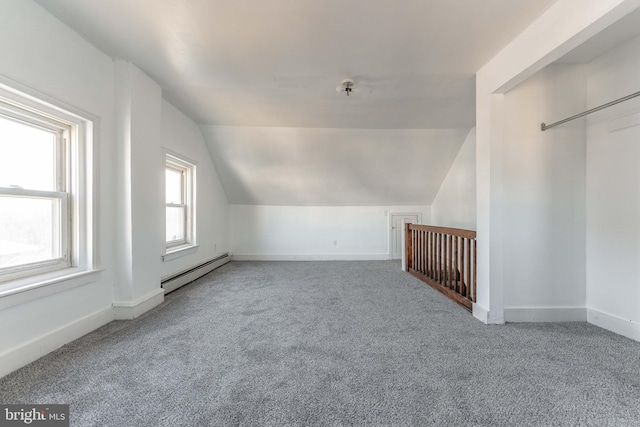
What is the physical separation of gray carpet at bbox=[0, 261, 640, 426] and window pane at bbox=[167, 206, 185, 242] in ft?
4.52

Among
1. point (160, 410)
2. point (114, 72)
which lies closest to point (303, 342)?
point (160, 410)

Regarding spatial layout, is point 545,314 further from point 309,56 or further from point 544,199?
point 309,56

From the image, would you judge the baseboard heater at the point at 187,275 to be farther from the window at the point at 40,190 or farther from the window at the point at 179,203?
the window at the point at 40,190

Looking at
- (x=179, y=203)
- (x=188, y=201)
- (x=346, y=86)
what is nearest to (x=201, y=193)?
(x=188, y=201)

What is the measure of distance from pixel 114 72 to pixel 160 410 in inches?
109

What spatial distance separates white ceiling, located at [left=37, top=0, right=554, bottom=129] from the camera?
171 centimetres

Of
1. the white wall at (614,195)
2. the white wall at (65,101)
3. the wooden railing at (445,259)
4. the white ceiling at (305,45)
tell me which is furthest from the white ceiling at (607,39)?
the white wall at (65,101)

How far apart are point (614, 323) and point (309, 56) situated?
11.3 feet

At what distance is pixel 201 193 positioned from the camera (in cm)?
420

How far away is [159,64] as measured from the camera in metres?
2.40

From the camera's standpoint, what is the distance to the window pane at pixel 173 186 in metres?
3.60

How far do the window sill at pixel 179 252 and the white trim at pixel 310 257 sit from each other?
5.19ft

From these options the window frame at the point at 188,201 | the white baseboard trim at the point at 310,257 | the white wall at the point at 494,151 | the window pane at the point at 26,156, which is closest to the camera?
the window pane at the point at 26,156

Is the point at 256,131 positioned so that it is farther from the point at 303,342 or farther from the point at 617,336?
the point at 617,336
